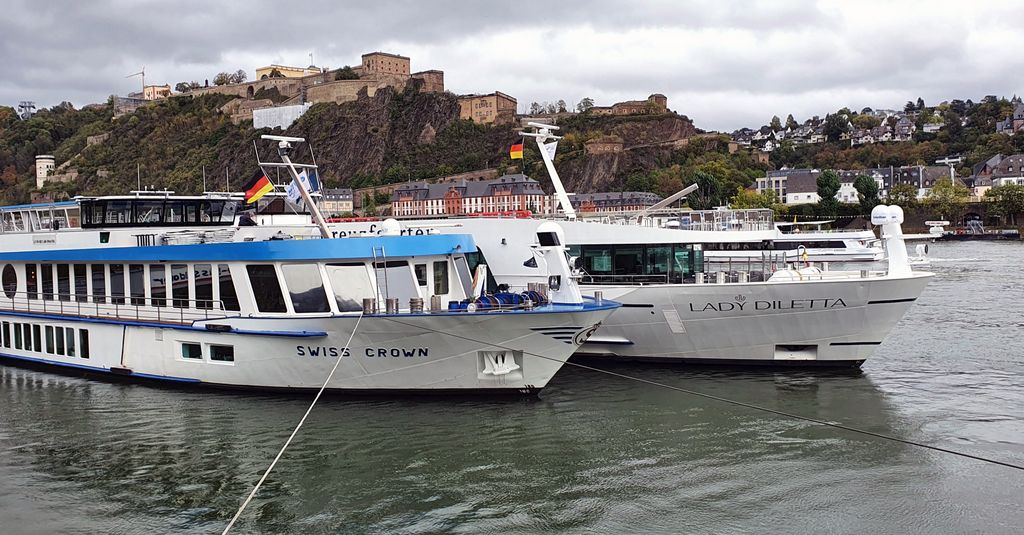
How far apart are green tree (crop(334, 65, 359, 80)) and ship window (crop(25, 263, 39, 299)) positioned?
458 feet

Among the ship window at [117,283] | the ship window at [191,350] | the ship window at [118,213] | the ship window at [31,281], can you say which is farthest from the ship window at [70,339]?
the ship window at [191,350]

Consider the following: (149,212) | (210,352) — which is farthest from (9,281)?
(210,352)

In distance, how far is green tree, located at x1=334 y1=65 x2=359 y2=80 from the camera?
157 metres

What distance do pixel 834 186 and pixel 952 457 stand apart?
87.0m

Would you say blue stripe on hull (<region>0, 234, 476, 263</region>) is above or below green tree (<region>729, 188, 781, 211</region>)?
below

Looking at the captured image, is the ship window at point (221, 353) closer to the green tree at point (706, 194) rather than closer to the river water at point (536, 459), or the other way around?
the river water at point (536, 459)

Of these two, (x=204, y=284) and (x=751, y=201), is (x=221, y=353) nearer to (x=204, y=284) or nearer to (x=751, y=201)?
(x=204, y=284)

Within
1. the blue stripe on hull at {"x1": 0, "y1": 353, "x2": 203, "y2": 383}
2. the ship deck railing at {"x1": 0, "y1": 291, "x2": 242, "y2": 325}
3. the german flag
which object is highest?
the german flag

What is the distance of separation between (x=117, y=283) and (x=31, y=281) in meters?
3.82

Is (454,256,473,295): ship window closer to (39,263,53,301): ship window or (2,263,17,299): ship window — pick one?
(39,263,53,301): ship window

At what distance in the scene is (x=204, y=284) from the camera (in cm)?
1816

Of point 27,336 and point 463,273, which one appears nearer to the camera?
point 463,273

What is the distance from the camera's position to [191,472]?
43.9 feet

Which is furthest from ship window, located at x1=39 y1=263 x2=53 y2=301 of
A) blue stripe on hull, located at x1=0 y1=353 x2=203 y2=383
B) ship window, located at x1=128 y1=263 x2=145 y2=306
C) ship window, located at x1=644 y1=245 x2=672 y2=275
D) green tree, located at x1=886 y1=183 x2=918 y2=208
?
green tree, located at x1=886 y1=183 x2=918 y2=208
